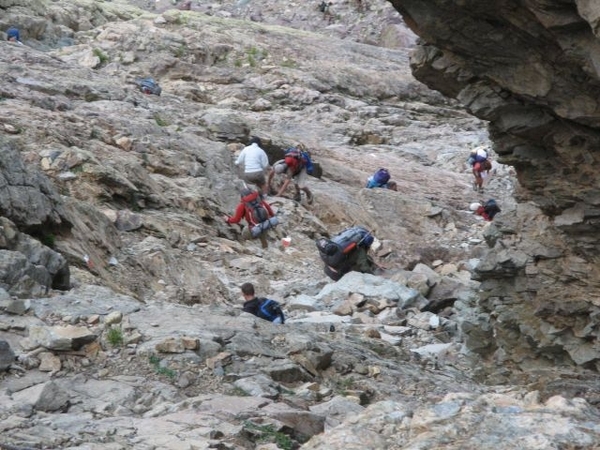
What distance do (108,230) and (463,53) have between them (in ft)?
25.7

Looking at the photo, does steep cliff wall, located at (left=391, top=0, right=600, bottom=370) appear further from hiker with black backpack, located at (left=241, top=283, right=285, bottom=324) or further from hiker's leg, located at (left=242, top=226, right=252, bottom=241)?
hiker's leg, located at (left=242, top=226, right=252, bottom=241)

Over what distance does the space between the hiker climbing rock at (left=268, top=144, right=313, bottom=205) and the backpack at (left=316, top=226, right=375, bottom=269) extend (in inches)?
176

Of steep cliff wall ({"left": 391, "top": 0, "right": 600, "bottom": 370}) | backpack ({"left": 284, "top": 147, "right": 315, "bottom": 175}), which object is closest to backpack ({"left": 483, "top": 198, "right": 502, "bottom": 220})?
backpack ({"left": 284, "top": 147, "right": 315, "bottom": 175})

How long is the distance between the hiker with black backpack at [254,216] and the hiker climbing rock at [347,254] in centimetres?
182

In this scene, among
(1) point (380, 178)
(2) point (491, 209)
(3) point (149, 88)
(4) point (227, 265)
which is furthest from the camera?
(3) point (149, 88)

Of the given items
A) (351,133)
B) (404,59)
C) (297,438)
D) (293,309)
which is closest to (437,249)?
(293,309)

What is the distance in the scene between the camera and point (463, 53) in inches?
403

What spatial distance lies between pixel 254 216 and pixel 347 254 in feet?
8.27

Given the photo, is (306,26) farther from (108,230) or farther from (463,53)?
(463,53)

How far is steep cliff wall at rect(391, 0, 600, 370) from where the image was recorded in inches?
368

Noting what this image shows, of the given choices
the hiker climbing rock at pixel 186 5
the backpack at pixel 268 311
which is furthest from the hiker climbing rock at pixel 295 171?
the hiker climbing rock at pixel 186 5

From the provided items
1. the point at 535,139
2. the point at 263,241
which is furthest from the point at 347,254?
the point at 535,139

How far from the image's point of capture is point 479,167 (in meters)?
26.4

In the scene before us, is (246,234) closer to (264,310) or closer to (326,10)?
(264,310)
